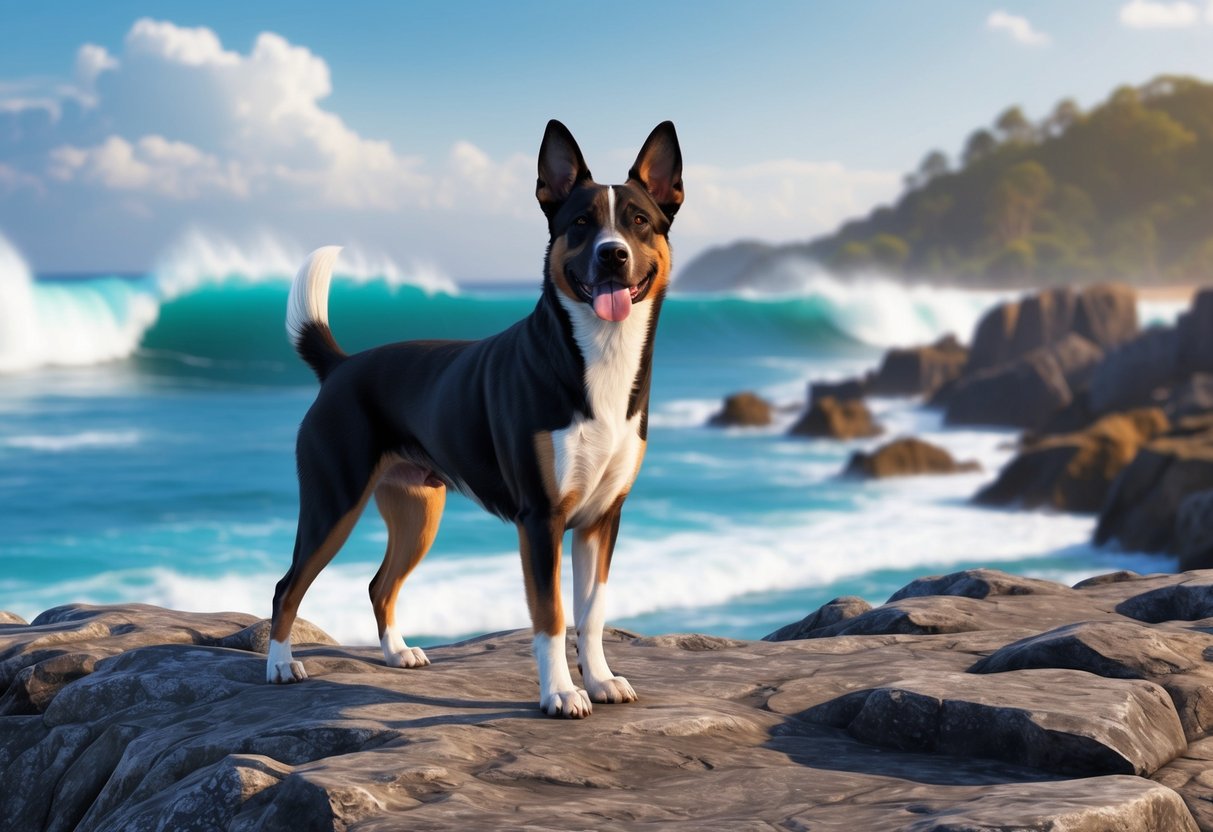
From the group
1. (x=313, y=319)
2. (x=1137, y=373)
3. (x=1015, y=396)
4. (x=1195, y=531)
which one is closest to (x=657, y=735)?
(x=313, y=319)

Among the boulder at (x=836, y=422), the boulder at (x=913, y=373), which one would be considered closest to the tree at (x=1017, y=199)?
the boulder at (x=913, y=373)

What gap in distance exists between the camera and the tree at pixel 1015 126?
134125 millimetres

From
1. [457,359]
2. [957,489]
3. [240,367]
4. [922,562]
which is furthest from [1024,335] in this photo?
[457,359]

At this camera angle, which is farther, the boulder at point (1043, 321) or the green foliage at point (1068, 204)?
the green foliage at point (1068, 204)

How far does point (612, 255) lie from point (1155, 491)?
14758 mm

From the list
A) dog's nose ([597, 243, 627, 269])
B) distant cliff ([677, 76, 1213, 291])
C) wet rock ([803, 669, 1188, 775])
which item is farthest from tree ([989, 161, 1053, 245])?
dog's nose ([597, 243, 627, 269])

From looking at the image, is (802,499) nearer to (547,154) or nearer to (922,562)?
(922,562)

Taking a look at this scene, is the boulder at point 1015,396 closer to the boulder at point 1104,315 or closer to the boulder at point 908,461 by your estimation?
the boulder at point 908,461

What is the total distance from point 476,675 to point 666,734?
1246 millimetres

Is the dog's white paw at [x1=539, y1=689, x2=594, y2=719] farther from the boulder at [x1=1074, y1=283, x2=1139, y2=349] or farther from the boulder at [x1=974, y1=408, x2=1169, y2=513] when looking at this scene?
the boulder at [x1=1074, y1=283, x2=1139, y2=349]

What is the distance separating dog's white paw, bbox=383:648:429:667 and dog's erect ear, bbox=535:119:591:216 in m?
2.16

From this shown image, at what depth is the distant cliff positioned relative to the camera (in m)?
114

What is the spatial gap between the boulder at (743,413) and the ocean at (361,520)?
0.52m

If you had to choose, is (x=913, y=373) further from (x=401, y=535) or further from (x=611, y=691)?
(x=611, y=691)
